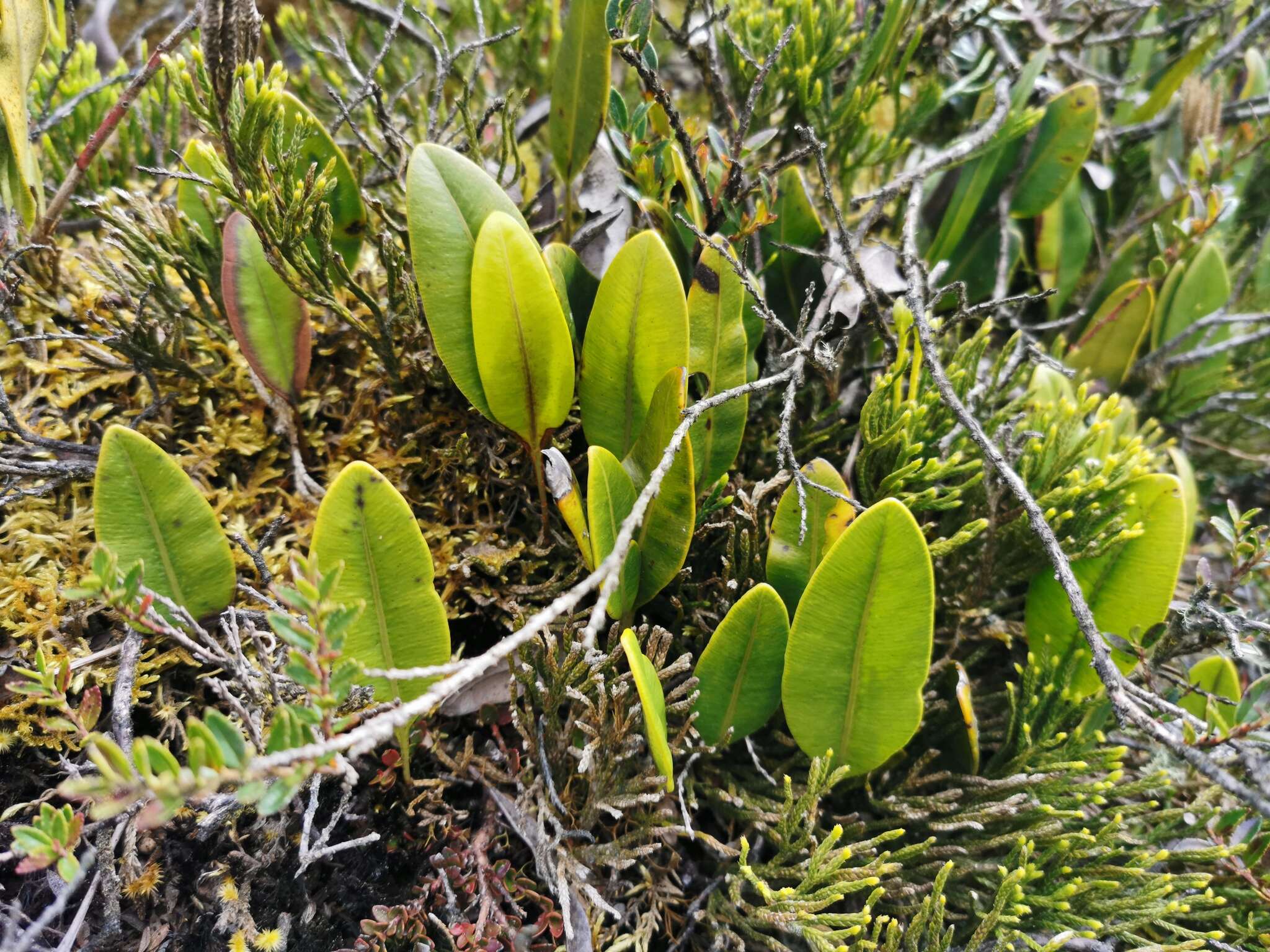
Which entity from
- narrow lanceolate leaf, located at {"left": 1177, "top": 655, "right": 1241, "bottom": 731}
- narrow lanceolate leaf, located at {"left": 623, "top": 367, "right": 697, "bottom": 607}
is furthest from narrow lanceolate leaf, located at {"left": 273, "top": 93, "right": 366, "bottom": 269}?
narrow lanceolate leaf, located at {"left": 1177, "top": 655, "right": 1241, "bottom": 731}

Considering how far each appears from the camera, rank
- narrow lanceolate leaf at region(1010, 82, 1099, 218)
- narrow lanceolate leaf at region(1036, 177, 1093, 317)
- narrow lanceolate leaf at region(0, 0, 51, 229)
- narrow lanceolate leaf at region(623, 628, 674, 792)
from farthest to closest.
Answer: narrow lanceolate leaf at region(1036, 177, 1093, 317), narrow lanceolate leaf at region(1010, 82, 1099, 218), narrow lanceolate leaf at region(0, 0, 51, 229), narrow lanceolate leaf at region(623, 628, 674, 792)

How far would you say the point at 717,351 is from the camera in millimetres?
969

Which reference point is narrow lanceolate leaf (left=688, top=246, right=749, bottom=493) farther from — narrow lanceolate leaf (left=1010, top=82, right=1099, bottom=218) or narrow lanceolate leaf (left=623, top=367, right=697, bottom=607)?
narrow lanceolate leaf (left=1010, top=82, right=1099, bottom=218)

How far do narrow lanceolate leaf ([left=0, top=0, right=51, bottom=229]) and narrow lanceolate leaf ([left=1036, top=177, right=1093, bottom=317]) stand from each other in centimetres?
155

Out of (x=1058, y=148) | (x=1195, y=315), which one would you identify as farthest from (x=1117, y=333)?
(x=1058, y=148)

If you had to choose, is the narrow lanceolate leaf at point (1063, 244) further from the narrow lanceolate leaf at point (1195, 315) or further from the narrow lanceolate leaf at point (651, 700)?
the narrow lanceolate leaf at point (651, 700)

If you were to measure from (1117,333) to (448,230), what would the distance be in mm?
1148

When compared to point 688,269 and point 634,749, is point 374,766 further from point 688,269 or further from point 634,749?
point 688,269

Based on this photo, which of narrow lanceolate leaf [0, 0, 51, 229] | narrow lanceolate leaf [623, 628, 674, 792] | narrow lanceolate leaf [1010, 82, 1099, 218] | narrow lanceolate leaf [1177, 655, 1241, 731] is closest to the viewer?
narrow lanceolate leaf [623, 628, 674, 792]

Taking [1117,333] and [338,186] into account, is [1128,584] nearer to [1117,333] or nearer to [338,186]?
[1117,333]

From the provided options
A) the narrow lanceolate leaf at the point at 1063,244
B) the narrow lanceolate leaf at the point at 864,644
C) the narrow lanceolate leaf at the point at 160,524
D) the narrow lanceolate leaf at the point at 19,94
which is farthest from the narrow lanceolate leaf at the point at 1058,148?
the narrow lanceolate leaf at the point at 19,94

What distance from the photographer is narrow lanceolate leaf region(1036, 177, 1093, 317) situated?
143 centimetres

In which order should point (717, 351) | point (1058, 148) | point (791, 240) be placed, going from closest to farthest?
point (717, 351) < point (791, 240) < point (1058, 148)

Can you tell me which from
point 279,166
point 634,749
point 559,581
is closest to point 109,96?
point 279,166
